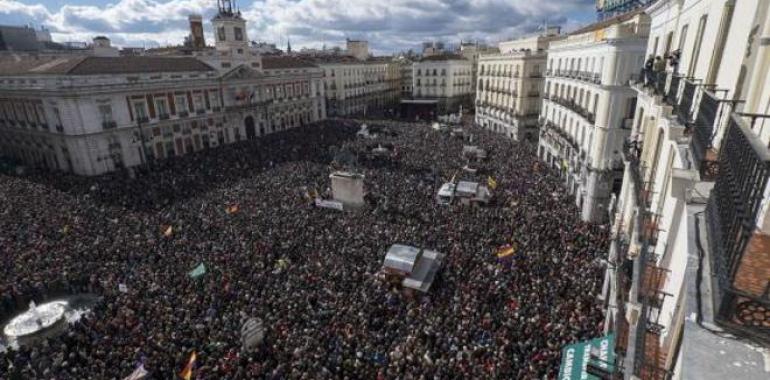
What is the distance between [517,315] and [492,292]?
178 centimetres

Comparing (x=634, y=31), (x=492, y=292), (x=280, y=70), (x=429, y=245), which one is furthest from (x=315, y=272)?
(x=280, y=70)

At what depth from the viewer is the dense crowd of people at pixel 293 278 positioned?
46.6 feet

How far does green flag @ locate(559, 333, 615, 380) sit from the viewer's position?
11.7 meters

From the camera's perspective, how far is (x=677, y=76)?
12.8 m

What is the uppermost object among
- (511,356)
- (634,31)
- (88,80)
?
(634,31)

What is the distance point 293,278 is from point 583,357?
12.5 meters

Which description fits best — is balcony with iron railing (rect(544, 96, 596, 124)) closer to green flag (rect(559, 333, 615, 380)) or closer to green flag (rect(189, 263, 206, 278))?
green flag (rect(559, 333, 615, 380))

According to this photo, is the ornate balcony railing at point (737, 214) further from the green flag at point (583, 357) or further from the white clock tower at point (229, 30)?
the white clock tower at point (229, 30)

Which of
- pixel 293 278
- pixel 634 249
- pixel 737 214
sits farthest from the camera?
pixel 293 278

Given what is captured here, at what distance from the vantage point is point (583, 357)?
12297 mm

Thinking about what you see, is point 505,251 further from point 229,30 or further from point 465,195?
point 229,30

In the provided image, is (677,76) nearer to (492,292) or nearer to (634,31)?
(492,292)

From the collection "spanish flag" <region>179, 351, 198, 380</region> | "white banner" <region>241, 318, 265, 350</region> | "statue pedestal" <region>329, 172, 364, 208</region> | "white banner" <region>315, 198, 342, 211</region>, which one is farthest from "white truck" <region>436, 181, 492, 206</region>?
"spanish flag" <region>179, 351, 198, 380</region>

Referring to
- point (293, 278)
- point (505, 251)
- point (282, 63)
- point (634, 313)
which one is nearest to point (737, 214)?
point (634, 313)
